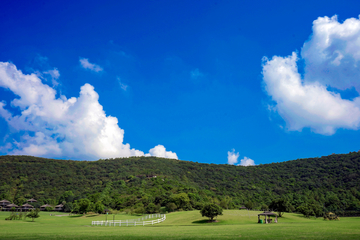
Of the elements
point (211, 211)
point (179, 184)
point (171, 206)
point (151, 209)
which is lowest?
point (151, 209)

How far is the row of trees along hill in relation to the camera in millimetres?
88125

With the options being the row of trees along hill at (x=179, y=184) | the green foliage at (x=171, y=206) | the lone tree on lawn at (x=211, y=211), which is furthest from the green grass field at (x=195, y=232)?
the row of trees along hill at (x=179, y=184)

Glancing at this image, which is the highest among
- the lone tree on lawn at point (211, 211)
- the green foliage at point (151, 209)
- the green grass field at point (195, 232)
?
the green grass field at point (195, 232)

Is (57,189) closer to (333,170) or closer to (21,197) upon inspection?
(21,197)

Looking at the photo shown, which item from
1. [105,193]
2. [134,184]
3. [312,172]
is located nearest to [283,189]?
[312,172]

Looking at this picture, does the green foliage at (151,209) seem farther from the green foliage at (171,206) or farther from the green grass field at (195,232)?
the green grass field at (195,232)

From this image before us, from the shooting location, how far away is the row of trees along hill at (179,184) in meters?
88.1

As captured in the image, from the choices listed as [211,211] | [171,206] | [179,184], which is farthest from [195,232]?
[179,184]

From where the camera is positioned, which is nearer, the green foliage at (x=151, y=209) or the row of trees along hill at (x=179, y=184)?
the green foliage at (x=151, y=209)

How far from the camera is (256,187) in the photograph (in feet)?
390

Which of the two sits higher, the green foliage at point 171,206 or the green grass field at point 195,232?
the green grass field at point 195,232

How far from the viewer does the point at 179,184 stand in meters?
110

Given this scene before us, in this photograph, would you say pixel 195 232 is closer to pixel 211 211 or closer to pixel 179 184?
pixel 211 211

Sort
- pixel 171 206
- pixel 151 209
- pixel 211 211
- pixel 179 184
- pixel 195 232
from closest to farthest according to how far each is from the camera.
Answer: pixel 195 232 < pixel 211 211 < pixel 151 209 < pixel 171 206 < pixel 179 184
